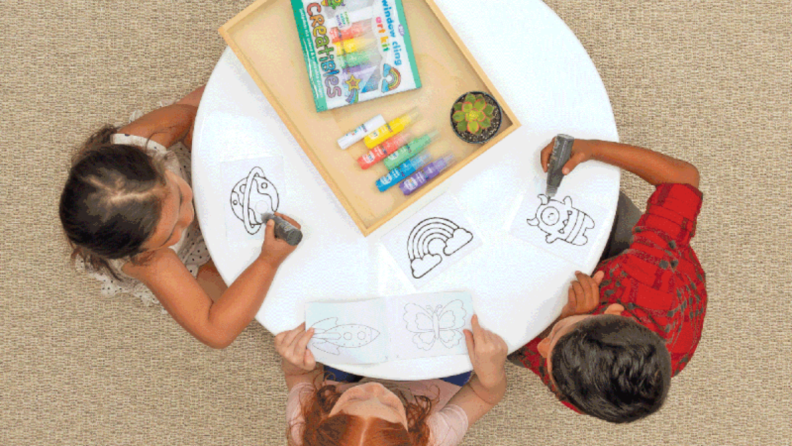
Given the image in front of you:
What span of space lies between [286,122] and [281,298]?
321mm

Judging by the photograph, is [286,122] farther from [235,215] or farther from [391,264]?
[391,264]

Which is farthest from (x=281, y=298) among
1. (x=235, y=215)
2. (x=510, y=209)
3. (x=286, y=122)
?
(x=510, y=209)

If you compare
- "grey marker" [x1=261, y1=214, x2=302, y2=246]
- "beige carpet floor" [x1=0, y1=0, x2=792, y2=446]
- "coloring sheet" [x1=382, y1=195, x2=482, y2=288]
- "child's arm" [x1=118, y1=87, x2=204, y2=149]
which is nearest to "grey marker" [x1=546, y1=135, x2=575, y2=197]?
"coloring sheet" [x1=382, y1=195, x2=482, y2=288]

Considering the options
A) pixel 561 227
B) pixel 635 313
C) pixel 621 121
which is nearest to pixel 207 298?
pixel 561 227

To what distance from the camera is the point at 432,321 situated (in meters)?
0.87

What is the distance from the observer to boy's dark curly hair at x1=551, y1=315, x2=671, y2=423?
2.42 feet

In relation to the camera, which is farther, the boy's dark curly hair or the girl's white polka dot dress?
the girl's white polka dot dress

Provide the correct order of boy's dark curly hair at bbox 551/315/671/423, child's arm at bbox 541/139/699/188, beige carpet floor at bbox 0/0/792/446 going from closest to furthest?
boy's dark curly hair at bbox 551/315/671/423 → child's arm at bbox 541/139/699/188 → beige carpet floor at bbox 0/0/792/446

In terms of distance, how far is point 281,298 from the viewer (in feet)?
2.92

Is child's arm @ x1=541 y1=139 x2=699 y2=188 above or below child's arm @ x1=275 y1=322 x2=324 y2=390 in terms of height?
above

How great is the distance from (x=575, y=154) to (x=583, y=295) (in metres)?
0.25

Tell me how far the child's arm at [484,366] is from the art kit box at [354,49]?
1.48 ft

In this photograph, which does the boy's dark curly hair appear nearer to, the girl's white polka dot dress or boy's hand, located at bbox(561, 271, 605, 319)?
boy's hand, located at bbox(561, 271, 605, 319)

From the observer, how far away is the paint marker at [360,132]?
0.83 meters
